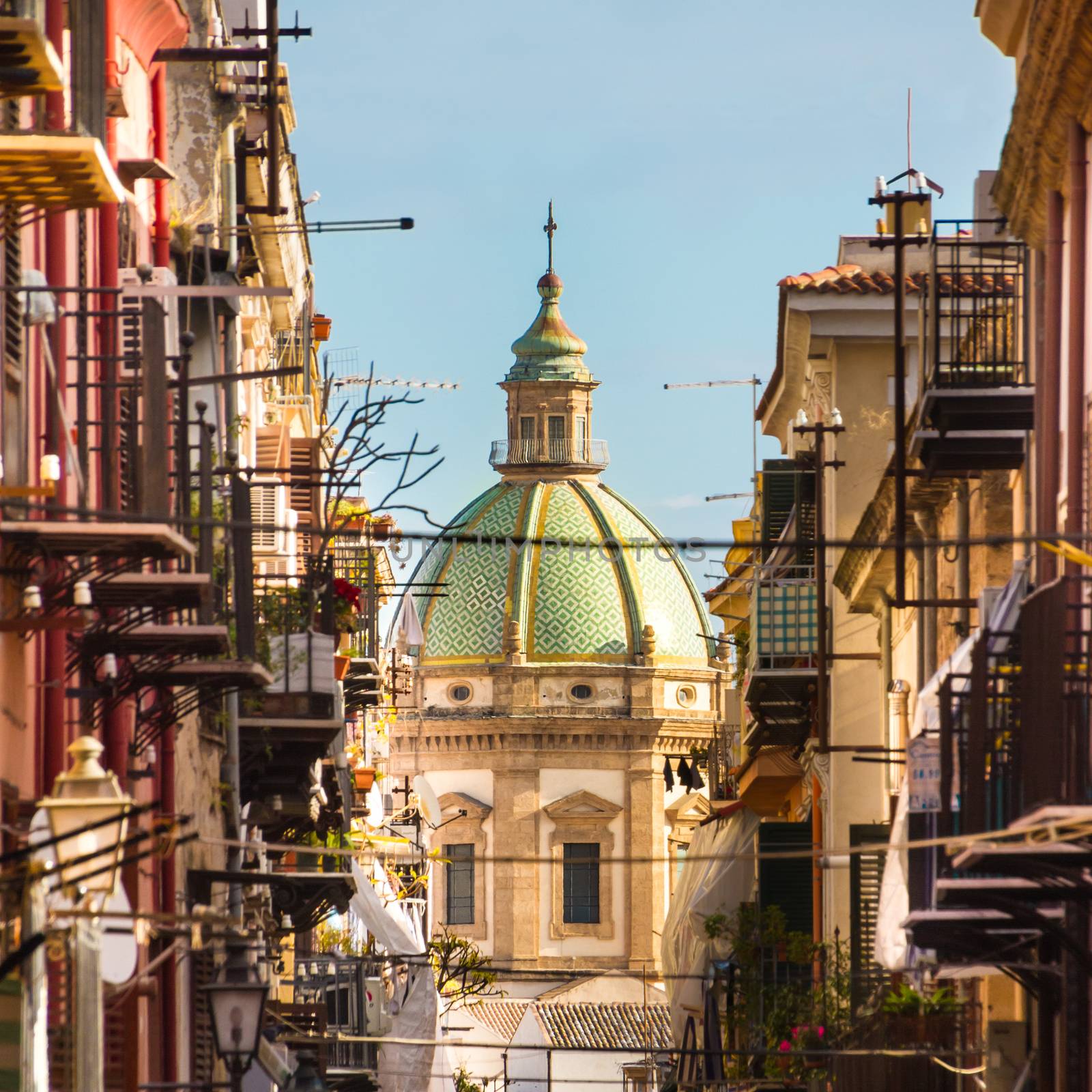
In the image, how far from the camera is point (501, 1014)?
7538 cm

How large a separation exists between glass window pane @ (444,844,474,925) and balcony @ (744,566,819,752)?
52806mm

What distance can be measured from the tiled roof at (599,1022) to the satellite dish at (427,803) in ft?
19.5

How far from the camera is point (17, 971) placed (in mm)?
10461

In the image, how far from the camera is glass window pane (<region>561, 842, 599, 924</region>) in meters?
83.4

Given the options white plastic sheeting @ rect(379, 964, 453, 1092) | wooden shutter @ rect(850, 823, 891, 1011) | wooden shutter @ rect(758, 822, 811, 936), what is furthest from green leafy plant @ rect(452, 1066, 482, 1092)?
wooden shutter @ rect(850, 823, 891, 1011)

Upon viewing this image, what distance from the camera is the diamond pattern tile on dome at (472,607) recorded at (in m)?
85.9

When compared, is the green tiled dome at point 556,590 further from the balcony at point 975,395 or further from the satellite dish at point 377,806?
the balcony at point 975,395

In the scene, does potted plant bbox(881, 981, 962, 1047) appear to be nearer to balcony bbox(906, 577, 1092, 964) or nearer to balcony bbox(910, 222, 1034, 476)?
balcony bbox(910, 222, 1034, 476)

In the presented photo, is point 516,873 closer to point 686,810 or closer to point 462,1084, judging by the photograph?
point 686,810

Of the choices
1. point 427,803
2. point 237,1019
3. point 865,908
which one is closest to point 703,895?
point 865,908

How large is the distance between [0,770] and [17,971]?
911mm

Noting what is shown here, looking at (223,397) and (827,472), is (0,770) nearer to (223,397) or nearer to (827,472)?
(223,397)

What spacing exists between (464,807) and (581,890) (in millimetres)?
4265

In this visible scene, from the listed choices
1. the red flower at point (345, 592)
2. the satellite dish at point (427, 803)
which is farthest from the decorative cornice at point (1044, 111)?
the satellite dish at point (427, 803)
